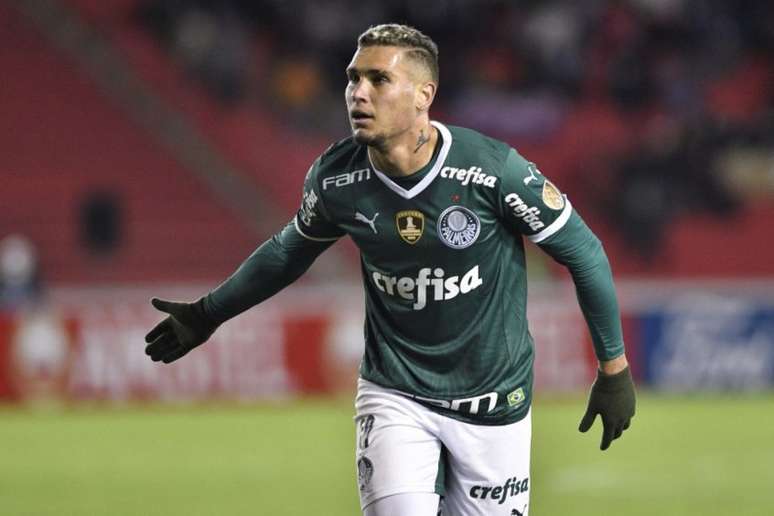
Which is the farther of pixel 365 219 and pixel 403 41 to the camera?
pixel 365 219

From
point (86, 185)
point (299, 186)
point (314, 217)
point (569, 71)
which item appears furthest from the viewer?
point (569, 71)

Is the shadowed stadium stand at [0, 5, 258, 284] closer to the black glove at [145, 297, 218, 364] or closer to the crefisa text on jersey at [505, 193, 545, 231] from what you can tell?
the black glove at [145, 297, 218, 364]

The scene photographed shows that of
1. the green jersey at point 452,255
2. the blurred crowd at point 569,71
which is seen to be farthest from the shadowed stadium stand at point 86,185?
the green jersey at point 452,255

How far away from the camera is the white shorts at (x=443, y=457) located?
5.16 meters

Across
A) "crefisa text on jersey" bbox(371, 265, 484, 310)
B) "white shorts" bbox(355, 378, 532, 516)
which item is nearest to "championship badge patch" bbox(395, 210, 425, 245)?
"crefisa text on jersey" bbox(371, 265, 484, 310)

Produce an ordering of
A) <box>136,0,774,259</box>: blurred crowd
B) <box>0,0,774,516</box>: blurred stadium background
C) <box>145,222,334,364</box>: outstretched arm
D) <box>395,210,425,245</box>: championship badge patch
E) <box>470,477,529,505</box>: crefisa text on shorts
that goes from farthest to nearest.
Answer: <box>136,0,774,259</box>: blurred crowd → <box>0,0,774,516</box>: blurred stadium background → <box>145,222,334,364</box>: outstretched arm → <box>470,477,529,505</box>: crefisa text on shorts → <box>395,210,425,245</box>: championship badge patch

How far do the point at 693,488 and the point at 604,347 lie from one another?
5.31 m

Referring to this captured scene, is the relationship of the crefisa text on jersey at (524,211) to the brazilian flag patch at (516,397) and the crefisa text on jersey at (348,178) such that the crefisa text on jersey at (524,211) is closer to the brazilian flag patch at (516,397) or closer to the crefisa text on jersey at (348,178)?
the crefisa text on jersey at (348,178)

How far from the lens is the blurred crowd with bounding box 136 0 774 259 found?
20875 millimetres

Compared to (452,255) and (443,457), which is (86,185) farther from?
(452,255)

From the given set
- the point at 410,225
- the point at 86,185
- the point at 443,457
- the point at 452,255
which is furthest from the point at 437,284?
the point at 86,185

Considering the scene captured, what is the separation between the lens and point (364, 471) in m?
5.23

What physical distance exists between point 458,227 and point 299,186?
1594 centimetres

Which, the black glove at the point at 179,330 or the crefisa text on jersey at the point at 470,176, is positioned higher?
the crefisa text on jersey at the point at 470,176
